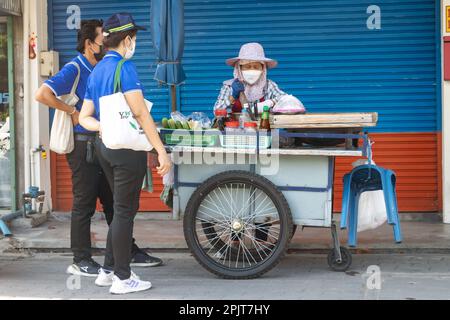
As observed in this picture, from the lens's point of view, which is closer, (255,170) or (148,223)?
(255,170)

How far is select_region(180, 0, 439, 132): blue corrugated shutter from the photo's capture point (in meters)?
8.09

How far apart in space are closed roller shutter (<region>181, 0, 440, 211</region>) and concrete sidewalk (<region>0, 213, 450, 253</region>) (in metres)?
0.66

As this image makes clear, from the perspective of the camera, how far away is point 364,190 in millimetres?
5793

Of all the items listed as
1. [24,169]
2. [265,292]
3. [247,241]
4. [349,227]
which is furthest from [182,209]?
[24,169]

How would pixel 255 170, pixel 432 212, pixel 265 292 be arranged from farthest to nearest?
pixel 432 212
pixel 255 170
pixel 265 292

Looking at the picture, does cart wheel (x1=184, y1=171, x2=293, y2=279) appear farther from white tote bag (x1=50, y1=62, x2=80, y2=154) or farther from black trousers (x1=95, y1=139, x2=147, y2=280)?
white tote bag (x1=50, y1=62, x2=80, y2=154)

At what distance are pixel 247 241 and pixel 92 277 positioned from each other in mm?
1262

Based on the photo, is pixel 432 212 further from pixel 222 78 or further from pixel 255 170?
pixel 255 170

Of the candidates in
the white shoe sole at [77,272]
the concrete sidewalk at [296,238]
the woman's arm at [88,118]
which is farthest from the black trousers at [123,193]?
the concrete sidewalk at [296,238]

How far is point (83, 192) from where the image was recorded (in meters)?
5.82

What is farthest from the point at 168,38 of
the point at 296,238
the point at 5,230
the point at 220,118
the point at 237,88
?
the point at 5,230

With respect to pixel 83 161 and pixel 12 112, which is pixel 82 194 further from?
pixel 12 112

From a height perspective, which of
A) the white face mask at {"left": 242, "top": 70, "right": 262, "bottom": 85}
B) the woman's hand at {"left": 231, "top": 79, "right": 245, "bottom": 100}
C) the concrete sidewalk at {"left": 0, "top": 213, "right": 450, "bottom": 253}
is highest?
the white face mask at {"left": 242, "top": 70, "right": 262, "bottom": 85}

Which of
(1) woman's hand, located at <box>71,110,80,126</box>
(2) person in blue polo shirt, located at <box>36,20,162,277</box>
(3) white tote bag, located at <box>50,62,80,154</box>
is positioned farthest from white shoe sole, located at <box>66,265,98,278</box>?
(1) woman's hand, located at <box>71,110,80,126</box>
